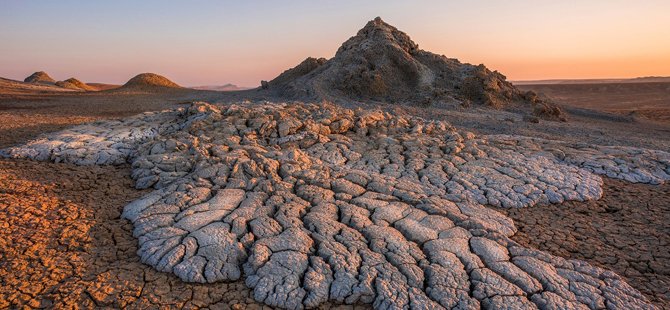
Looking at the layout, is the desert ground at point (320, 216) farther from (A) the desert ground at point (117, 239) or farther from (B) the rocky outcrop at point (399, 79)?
(B) the rocky outcrop at point (399, 79)

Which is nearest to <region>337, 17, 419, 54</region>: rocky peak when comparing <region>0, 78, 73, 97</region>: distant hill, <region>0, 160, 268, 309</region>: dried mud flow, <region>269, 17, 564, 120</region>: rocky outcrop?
<region>269, 17, 564, 120</region>: rocky outcrop

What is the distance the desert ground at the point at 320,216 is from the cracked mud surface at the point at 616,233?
2cm

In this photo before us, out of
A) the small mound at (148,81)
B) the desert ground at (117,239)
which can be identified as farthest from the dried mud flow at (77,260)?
the small mound at (148,81)

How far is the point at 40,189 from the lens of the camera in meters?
3.90

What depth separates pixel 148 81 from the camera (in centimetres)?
2308

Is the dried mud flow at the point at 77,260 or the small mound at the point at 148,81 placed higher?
the small mound at the point at 148,81

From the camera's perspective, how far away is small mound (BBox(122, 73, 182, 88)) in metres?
22.5

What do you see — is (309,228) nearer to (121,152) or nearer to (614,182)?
(121,152)

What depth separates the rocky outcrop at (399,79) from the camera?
13.8 metres

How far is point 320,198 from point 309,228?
0.55m

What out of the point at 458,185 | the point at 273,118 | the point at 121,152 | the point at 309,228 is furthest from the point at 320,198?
the point at 121,152

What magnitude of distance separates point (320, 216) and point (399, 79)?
11.9 m

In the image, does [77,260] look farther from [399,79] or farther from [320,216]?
[399,79]

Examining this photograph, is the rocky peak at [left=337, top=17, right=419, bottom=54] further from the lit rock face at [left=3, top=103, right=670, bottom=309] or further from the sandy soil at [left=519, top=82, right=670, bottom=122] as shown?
the lit rock face at [left=3, top=103, right=670, bottom=309]
